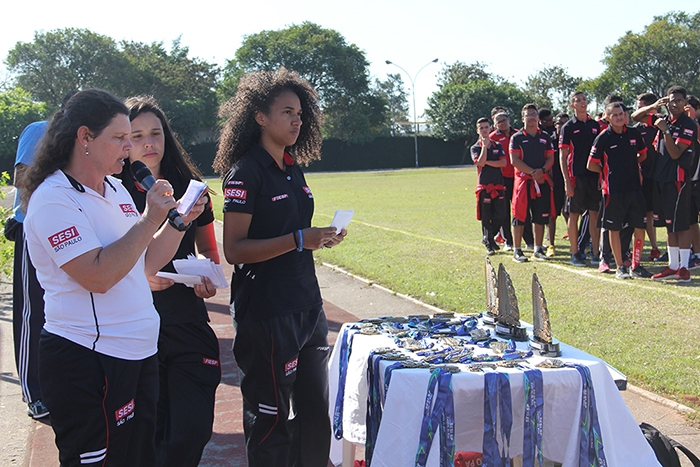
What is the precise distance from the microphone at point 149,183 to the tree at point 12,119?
60449 mm

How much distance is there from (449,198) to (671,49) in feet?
258

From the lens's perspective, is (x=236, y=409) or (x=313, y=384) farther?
(x=236, y=409)

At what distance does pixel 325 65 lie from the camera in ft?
289

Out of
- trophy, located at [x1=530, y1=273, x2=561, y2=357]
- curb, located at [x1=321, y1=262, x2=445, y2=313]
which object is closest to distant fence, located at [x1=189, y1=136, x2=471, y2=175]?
curb, located at [x1=321, y1=262, x2=445, y2=313]

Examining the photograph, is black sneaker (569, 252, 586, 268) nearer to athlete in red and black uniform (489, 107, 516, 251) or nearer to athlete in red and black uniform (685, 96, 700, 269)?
athlete in red and black uniform (685, 96, 700, 269)

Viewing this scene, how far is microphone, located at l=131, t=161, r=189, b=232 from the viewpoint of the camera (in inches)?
117

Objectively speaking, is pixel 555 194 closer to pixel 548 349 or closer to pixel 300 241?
pixel 548 349

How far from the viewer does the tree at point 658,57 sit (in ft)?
294

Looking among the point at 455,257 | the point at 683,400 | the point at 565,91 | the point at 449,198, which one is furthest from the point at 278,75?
the point at 565,91

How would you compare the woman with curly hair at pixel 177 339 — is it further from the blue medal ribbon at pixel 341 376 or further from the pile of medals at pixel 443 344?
the pile of medals at pixel 443 344

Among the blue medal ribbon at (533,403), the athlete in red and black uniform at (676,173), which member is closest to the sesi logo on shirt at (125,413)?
the blue medal ribbon at (533,403)

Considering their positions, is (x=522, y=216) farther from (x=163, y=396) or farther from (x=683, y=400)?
(x=163, y=396)

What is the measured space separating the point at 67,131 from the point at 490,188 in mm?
10281

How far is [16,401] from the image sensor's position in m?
5.82
